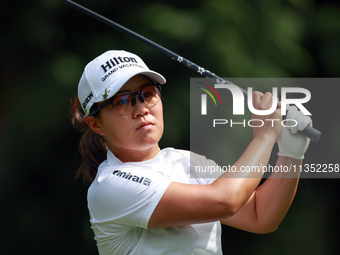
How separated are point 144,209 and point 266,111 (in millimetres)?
524

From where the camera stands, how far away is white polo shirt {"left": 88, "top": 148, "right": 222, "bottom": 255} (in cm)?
121

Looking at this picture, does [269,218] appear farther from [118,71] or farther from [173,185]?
[118,71]

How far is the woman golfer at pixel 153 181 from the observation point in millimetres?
1192

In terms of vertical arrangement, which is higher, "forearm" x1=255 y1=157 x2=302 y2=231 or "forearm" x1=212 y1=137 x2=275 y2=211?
"forearm" x1=212 y1=137 x2=275 y2=211

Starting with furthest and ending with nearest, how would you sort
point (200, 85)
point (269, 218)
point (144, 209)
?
point (200, 85), point (269, 218), point (144, 209)

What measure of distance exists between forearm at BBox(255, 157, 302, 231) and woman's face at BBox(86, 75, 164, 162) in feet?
1.62

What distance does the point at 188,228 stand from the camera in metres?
1.32

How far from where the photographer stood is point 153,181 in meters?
1.23

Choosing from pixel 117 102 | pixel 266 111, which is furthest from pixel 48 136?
pixel 266 111

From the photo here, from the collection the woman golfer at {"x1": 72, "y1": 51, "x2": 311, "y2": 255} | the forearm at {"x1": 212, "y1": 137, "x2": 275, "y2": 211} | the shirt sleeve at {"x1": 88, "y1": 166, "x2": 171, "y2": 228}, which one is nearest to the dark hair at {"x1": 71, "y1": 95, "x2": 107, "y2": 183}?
the woman golfer at {"x1": 72, "y1": 51, "x2": 311, "y2": 255}

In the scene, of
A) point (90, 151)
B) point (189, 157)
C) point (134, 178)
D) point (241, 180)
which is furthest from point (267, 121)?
point (90, 151)

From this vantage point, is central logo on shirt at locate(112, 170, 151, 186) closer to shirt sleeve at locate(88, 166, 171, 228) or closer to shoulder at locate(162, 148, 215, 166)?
shirt sleeve at locate(88, 166, 171, 228)

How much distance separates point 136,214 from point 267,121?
1.77ft

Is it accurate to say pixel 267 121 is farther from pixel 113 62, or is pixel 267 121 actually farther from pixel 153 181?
pixel 113 62
